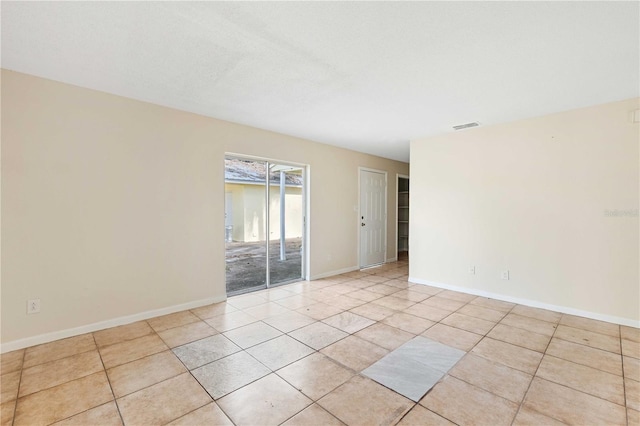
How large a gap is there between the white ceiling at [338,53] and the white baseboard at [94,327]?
244 centimetres

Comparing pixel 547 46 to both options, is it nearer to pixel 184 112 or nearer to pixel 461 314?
pixel 461 314

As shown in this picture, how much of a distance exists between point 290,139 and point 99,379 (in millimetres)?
3759

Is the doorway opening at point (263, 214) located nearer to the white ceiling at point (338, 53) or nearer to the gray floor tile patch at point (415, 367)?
the white ceiling at point (338, 53)

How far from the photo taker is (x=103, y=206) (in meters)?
2.98

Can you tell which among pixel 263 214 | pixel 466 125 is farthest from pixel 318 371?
pixel 466 125

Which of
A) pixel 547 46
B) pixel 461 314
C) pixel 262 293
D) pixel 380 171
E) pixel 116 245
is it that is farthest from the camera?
pixel 380 171

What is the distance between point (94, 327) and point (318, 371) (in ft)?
8.03

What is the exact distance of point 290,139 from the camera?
15.4 ft

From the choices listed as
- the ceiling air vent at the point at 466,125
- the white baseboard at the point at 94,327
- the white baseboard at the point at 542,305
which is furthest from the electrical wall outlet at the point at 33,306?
the ceiling air vent at the point at 466,125

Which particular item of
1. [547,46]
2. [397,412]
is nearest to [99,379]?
[397,412]

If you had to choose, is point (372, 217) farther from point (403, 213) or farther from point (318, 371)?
point (318, 371)

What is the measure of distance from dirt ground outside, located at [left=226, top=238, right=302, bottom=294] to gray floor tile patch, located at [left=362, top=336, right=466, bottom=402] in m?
2.66

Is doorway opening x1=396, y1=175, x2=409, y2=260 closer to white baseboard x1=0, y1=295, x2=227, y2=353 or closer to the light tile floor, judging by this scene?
the light tile floor

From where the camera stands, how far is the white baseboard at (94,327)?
255cm
